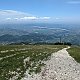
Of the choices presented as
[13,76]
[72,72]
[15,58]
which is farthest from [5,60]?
[72,72]

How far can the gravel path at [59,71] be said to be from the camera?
127 ft

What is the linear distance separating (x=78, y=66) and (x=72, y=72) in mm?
5739

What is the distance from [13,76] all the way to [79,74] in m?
13.0

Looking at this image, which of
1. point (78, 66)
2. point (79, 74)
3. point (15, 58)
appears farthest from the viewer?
point (15, 58)

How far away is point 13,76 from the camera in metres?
38.5

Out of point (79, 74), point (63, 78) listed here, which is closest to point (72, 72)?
point (79, 74)

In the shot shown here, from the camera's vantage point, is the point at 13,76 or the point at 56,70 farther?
the point at 56,70

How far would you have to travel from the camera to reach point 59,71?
4253 cm

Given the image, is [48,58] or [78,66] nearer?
[78,66]

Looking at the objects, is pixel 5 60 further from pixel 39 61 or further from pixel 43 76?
pixel 43 76

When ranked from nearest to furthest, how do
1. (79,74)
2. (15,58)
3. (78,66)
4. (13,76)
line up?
(13,76)
(79,74)
(78,66)
(15,58)

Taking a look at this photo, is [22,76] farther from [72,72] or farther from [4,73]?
[72,72]

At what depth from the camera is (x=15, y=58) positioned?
171 ft

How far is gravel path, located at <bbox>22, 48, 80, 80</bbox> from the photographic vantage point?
38.7 meters
